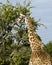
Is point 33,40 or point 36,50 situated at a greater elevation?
point 33,40

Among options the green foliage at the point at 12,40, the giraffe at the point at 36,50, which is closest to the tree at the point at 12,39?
the green foliage at the point at 12,40

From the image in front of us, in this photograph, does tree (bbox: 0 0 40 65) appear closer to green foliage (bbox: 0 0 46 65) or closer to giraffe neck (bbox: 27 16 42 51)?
green foliage (bbox: 0 0 46 65)

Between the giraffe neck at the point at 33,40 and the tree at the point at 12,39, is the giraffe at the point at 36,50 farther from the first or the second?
the tree at the point at 12,39

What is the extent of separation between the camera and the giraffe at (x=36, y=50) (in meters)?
11.3

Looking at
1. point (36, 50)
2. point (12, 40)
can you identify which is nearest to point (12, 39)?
point (12, 40)

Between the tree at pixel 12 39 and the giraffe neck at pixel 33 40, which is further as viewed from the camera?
the tree at pixel 12 39

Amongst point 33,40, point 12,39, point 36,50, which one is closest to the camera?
point 33,40

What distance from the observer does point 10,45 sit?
1775 cm

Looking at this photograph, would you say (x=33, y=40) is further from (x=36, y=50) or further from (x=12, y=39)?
(x=12, y=39)

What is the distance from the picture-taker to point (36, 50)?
11500 millimetres

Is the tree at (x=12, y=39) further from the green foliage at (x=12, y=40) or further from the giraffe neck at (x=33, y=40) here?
the giraffe neck at (x=33, y=40)

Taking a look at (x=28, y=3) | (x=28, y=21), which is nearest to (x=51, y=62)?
(x=28, y=21)

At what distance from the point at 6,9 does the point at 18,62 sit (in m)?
2.56

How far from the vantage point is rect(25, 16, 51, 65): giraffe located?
11333 mm
